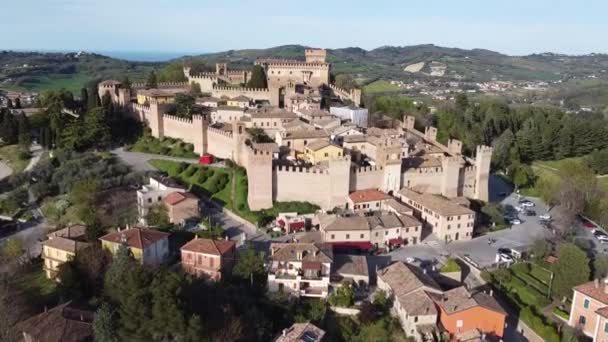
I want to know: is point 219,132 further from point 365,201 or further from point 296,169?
point 365,201

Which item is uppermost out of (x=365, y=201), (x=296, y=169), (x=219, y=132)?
(x=219, y=132)

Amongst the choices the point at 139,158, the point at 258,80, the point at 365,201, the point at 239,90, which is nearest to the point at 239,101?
the point at 239,90

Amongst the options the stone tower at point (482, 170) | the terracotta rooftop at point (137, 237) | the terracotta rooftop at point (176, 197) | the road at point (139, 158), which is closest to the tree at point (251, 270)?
the terracotta rooftop at point (137, 237)

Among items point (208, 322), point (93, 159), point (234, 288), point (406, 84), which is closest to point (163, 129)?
point (93, 159)

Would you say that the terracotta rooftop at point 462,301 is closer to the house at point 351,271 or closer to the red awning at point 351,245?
the house at point 351,271

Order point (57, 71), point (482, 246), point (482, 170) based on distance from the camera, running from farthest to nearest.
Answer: point (57, 71), point (482, 170), point (482, 246)

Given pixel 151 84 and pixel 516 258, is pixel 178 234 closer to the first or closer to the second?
pixel 516 258
